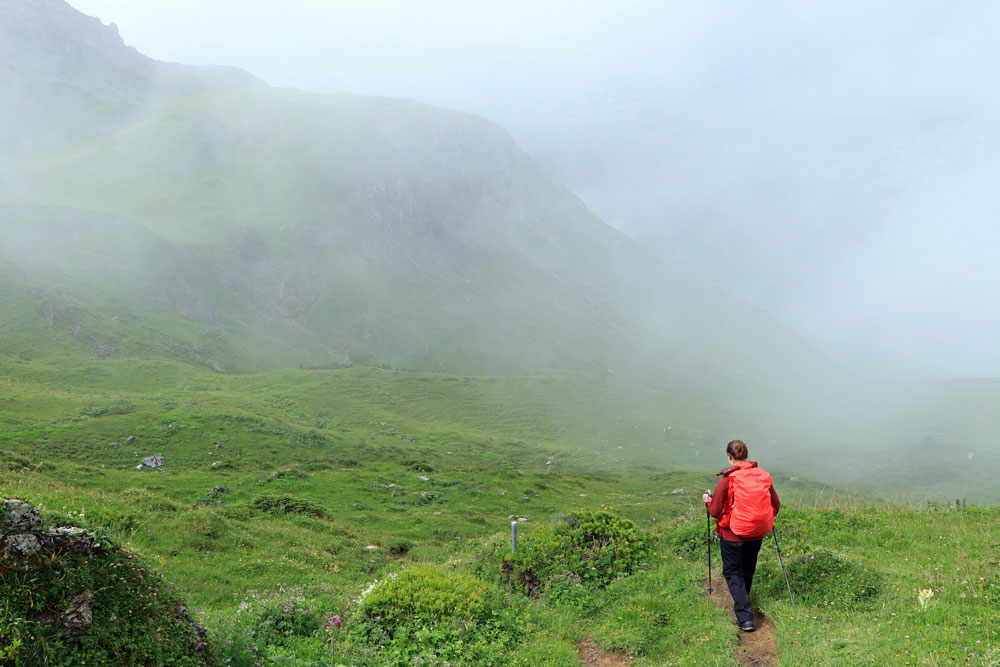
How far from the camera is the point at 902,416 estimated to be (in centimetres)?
15988

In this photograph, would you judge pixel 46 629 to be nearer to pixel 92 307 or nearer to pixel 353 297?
pixel 92 307

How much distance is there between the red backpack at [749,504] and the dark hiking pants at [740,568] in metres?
0.42

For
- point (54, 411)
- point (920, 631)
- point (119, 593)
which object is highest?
point (119, 593)

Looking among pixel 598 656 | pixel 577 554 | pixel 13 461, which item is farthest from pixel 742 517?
pixel 13 461

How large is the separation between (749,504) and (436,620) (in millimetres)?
6543

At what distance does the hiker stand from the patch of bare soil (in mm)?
2420

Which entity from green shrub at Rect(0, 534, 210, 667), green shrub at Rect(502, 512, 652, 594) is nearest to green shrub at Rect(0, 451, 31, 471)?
green shrub at Rect(0, 534, 210, 667)

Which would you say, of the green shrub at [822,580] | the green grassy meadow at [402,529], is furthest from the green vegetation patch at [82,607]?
the green shrub at [822,580]

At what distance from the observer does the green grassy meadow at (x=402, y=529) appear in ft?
30.8

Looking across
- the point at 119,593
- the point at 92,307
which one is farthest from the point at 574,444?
the point at 92,307

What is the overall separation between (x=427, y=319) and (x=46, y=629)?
634ft

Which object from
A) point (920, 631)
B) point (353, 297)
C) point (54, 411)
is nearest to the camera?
point (920, 631)

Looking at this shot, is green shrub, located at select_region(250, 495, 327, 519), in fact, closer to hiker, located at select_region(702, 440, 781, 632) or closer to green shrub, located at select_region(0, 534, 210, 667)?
green shrub, located at select_region(0, 534, 210, 667)

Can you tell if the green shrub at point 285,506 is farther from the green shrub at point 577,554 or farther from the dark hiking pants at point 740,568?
the dark hiking pants at point 740,568
